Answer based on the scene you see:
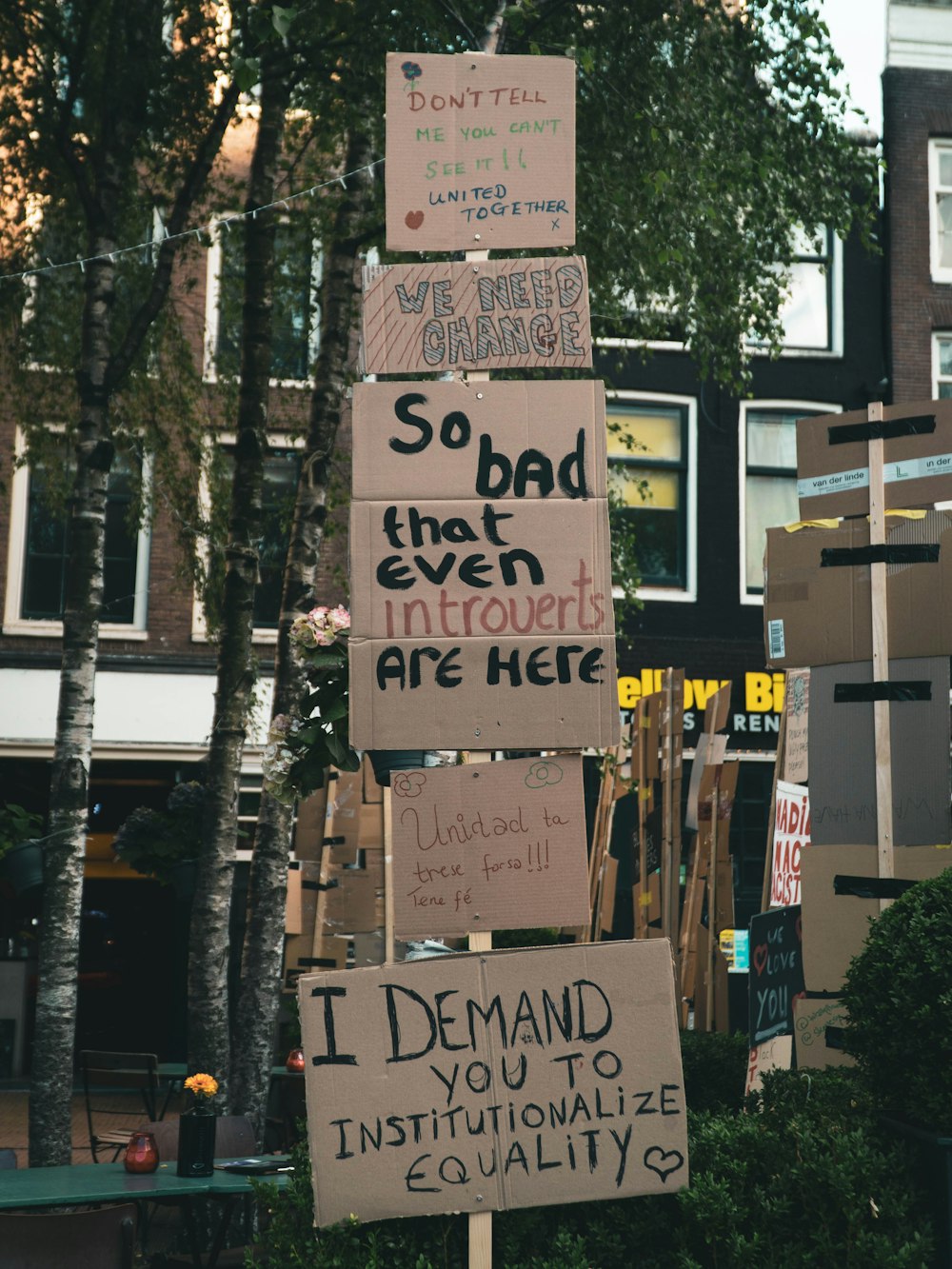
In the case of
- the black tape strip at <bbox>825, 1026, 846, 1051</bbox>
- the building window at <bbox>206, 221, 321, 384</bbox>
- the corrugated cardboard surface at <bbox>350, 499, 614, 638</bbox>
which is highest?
the building window at <bbox>206, 221, 321, 384</bbox>

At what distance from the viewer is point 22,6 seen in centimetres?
934

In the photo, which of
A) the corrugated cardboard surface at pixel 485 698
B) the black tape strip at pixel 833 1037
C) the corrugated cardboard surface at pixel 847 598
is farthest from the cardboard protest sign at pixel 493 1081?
the corrugated cardboard surface at pixel 847 598

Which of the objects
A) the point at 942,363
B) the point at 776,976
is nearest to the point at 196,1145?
the point at 776,976

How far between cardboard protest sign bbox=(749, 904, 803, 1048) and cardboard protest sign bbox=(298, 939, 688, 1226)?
1816 millimetres

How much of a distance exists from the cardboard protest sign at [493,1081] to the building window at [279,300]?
7.67 m

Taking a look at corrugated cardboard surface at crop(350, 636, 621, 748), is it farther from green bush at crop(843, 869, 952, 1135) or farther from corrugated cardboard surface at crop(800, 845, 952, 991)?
corrugated cardboard surface at crop(800, 845, 952, 991)

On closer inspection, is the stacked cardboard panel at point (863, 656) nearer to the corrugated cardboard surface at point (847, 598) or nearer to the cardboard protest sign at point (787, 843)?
the corrugated cardboard surface at point (847, 598)

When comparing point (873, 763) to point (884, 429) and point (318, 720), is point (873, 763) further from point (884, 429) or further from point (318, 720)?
point (318, 720)

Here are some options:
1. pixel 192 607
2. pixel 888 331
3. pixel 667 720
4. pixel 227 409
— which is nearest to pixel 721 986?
pixel 667 720

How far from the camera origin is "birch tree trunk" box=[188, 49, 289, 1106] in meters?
8.56

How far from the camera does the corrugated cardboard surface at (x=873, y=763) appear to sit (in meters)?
5.36

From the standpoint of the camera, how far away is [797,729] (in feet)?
25.0

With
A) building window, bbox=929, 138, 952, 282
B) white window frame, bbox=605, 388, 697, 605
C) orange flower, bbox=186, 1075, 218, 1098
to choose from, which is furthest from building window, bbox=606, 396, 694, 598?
orange flower, bbox=186, 1075, 218, 1098

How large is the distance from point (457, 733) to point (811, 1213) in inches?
63.2
